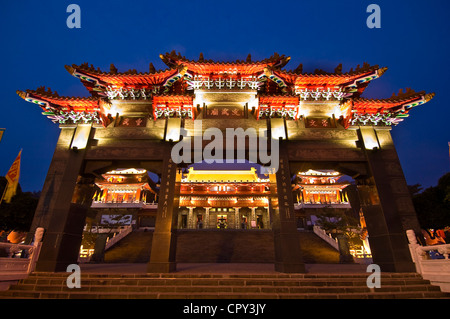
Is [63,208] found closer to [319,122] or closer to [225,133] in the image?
[225,133]

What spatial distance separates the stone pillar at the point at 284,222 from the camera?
289 inches

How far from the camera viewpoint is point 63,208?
26.7ft

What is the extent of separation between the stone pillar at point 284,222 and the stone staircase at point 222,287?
0.58 metres

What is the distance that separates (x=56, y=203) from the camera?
8.20 metres

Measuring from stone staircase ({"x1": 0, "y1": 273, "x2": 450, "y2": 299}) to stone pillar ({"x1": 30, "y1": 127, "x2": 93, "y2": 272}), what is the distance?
87 centimetres

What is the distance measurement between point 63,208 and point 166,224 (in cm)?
400

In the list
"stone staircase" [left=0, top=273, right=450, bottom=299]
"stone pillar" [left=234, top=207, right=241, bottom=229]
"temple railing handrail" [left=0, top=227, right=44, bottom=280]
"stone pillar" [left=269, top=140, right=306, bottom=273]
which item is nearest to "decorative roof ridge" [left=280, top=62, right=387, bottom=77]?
"stone pillar" [left=269, top=140, right=306, bottom=273]

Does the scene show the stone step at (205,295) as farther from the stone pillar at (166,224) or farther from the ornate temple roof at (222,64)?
the ornate temple roof at (222,64)

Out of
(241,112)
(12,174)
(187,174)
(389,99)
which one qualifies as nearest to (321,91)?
(389,99)

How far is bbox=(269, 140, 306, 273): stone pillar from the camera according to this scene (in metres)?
7.35

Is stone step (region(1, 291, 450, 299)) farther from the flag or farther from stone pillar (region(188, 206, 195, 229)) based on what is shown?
stone pillar (region(188, 206, 195, 229))

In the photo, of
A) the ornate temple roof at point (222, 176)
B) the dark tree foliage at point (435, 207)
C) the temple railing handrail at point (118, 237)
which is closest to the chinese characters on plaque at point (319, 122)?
the dark tree foliage at point (435, 207)
